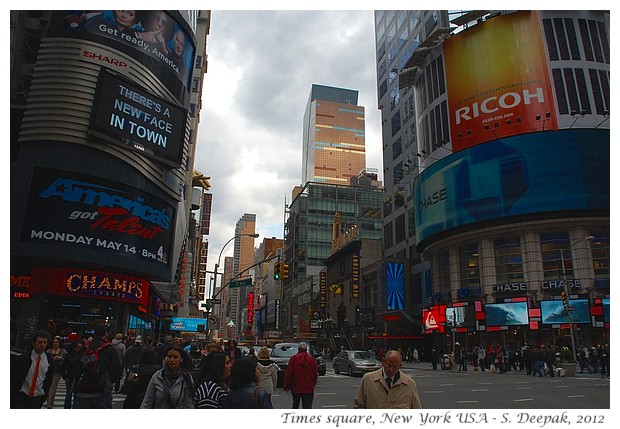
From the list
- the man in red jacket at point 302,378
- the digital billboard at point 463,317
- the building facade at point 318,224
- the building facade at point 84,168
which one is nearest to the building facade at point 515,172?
the digital billboard at point 463,317

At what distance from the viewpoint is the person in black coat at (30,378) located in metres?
7.59

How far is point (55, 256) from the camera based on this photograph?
1012 inches

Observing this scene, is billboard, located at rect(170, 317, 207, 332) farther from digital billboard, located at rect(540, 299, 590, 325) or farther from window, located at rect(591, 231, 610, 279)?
window, located at rect(591, 231, 610, 279)

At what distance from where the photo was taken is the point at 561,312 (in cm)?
4234

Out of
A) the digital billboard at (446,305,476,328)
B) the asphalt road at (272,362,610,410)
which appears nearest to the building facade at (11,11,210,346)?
the asphalt road at (272,362,610,410)

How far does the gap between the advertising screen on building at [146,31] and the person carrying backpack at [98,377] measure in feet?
85.5

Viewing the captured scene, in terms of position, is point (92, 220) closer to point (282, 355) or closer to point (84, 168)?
point (84, 168)

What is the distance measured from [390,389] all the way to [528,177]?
4402 centimetres

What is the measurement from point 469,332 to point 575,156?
20006mm

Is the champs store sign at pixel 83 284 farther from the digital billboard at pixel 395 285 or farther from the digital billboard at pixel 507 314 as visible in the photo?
the digital billboard at pixel 395 285

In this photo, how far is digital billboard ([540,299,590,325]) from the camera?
136 ft

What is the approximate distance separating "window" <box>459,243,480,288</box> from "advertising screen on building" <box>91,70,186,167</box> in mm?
32452

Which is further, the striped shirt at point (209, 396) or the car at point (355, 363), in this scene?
the car at point (355, 363)
